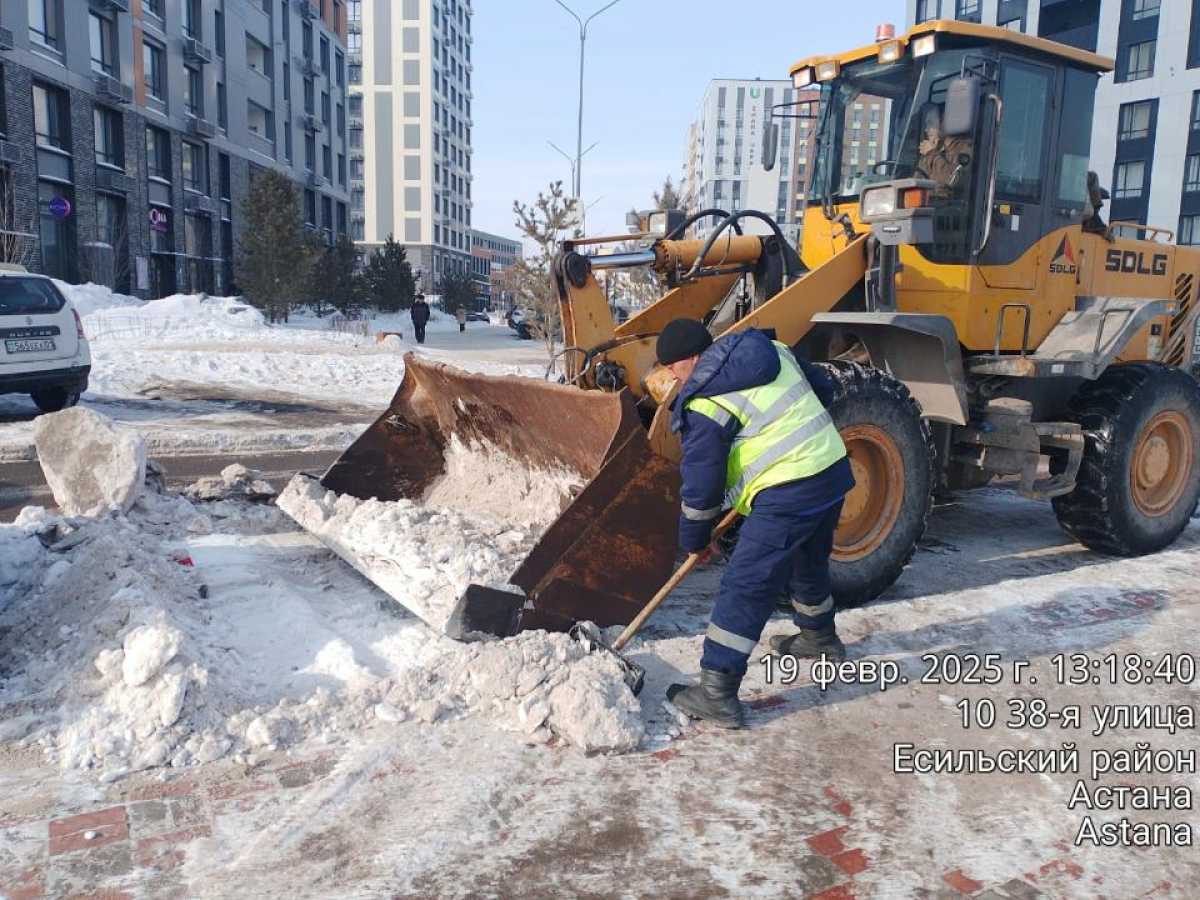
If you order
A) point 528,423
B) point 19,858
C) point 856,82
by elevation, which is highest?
point 856,82

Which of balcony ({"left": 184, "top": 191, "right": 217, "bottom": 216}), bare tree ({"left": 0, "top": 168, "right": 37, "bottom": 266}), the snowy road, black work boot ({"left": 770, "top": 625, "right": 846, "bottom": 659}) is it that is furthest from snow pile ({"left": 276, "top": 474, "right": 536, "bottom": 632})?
balcony ({"left": 184, "top": 191, "right": 217, "bottom": 216})

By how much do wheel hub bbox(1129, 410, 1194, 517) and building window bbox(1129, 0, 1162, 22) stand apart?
1728 inches

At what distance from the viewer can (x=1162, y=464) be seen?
6387 mm

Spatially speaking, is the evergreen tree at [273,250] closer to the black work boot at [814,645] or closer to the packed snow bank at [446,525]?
the packed snow bank at [446,525]

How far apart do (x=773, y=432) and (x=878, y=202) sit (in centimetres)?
212

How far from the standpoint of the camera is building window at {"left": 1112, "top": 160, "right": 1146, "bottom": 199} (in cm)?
4322

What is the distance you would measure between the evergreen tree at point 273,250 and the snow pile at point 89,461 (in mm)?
26054

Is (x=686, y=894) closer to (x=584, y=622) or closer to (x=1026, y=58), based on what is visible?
(x=584, y=622)

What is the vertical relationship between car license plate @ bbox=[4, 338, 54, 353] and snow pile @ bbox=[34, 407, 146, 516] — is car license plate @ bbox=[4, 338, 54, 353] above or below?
above

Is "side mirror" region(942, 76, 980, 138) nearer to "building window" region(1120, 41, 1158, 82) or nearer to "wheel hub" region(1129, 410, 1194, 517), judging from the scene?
"wheel hub" region(1129, 410, 1194, 517)

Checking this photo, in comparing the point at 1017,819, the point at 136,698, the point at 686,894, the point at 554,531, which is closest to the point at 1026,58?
the point at 554,531

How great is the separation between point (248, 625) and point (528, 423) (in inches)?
67.9

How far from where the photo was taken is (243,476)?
22.2ft

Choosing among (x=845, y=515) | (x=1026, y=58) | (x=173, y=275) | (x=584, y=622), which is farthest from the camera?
(x=173, y=275)
